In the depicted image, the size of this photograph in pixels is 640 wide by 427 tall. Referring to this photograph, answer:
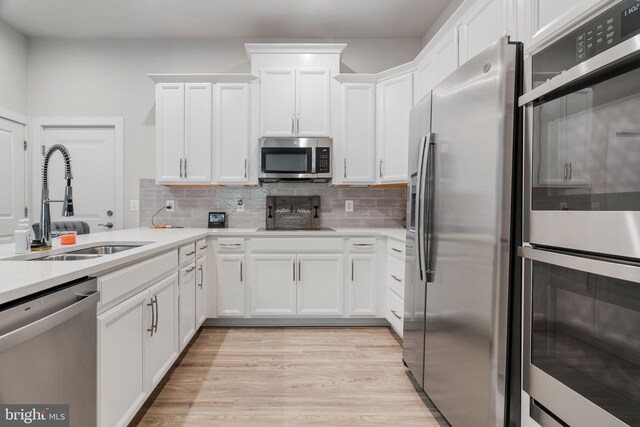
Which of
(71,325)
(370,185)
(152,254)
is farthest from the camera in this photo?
(370,185)

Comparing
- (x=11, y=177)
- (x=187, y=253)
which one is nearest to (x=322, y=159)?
(x=187, y=253)

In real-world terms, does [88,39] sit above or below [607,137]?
above

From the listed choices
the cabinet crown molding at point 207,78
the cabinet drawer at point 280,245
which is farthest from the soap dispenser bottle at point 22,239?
the cabinet crown molding at point 207,78

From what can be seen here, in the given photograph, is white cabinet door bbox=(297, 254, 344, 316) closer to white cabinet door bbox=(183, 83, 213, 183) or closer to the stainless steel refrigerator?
the stainless steel refrigerator

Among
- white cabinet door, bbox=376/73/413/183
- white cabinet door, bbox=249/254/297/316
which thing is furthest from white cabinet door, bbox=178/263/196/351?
white cabinet door, bbox=376/73/413/183

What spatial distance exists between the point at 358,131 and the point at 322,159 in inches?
18.4

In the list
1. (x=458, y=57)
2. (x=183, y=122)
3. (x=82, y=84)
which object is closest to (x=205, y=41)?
(x=183, y=122)

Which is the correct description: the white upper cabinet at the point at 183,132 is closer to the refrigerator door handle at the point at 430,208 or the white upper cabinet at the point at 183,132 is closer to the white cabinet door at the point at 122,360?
the white cabinet door at the point at 122,360

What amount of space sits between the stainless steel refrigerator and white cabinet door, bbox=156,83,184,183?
2.32 m

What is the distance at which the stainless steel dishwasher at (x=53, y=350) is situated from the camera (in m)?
0.86

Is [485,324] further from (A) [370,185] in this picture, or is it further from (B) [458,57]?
(A) [370,185]

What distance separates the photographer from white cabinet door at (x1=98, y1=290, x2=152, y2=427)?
1.29 metres

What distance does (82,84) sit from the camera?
3574 millimetres

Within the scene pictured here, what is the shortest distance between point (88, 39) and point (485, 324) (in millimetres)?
4485
